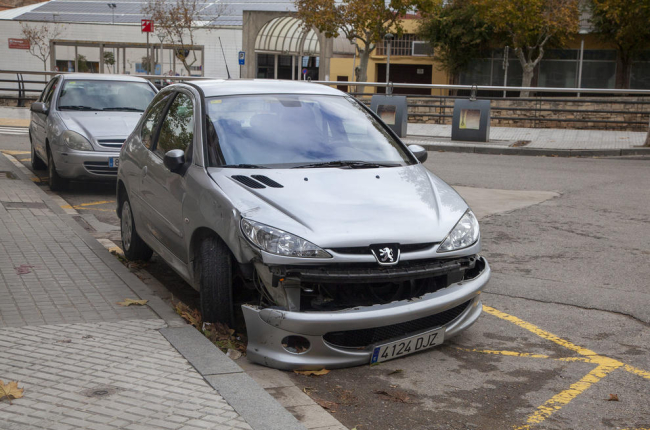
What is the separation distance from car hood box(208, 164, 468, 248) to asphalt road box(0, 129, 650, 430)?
799 mm

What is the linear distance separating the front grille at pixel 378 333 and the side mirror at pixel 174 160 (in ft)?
5.75

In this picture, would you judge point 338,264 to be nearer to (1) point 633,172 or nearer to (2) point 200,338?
(2) point 200,338

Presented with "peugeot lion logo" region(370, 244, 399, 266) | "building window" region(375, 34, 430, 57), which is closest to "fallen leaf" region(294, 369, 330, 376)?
"peugeot lion logo" region(370, 244, 399, 266)

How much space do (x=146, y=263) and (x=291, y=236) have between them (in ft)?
9.90

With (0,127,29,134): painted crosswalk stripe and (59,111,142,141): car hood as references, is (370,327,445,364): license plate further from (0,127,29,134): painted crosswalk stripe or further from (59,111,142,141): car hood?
(0,127,29,134): painted crosswalk stripe

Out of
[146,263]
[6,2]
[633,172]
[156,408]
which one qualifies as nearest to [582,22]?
[633,172]

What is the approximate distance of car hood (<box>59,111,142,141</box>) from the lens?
1065 cm

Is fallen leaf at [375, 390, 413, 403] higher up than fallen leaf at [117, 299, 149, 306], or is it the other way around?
fallen leaf at [117, 299, 149, 306]

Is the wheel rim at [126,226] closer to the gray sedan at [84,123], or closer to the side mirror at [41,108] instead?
the gray sedan at [84,123]

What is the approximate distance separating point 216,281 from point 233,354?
453mm

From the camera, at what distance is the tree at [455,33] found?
1636 inches

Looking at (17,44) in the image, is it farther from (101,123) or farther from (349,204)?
(349,204)

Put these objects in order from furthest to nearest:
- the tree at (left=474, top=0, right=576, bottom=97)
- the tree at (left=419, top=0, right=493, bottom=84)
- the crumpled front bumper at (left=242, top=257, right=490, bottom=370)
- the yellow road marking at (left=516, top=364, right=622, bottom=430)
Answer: the tree at (left=419, top=0, right=493, bottom=84) < the tree at (left=474, top=0, right=576, bottom=97) < the crumpled front bumper at (left=242, top=257, right=490, bottom=370) < the yellow road marking at (left=516, top=364, right=622, bottom=430)

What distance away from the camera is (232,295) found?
4793mm
